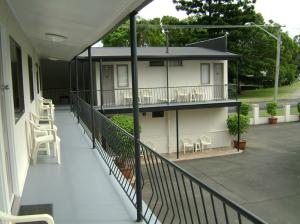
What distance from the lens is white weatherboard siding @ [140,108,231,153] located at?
16.8 meters

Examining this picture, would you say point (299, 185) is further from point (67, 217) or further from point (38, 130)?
point (67, 217)

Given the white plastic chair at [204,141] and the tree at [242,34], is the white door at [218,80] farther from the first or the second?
the tree at [242,34]

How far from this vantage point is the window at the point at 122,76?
1628 cm

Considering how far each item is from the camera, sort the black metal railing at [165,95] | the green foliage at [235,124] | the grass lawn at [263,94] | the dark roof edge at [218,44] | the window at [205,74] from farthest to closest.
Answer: the grass lawn at [263,94], the dark roof edge at [218,44], the window at [205,74], the green foliage at [235,124], the black metal railing at [165,95]

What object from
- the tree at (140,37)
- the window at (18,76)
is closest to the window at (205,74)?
the window at (18,76)

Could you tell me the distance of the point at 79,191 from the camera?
4.27 m

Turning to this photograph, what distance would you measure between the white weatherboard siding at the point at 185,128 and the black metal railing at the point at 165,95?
68 cm

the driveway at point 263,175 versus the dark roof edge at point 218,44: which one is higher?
the dark roof edge at point 218,44

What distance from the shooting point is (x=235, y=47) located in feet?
100

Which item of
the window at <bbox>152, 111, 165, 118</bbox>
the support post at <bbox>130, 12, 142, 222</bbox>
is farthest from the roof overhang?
the window at <bbox>152, 111, 165, 118</bbox>

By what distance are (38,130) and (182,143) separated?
38.9ft

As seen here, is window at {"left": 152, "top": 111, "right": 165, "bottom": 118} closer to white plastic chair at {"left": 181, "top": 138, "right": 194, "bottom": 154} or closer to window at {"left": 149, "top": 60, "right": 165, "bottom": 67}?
white plastic chair at {"left": 181, "top": 138, "right": 194, "bottom": 154}

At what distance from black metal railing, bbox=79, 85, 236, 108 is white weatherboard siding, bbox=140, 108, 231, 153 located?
0.68 metres

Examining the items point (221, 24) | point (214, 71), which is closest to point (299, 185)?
point (214, 71)
